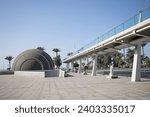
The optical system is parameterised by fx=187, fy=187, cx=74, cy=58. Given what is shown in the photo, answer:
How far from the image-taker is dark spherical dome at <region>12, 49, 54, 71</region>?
187 ft

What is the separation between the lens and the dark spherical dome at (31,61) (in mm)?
56906

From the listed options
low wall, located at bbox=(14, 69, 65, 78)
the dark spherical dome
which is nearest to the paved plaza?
low wall, located at bbox=(14, 69, 65, 78)

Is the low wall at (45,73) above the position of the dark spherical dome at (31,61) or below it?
below

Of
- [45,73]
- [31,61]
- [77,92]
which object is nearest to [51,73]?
[45,73]

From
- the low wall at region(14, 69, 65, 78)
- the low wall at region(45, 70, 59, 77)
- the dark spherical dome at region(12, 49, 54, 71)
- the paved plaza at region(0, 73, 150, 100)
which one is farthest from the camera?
the dark spherical dome at region(12, 49, 54, 71)

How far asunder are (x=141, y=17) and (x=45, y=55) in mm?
44264

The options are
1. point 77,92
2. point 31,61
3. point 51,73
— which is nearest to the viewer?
point 77,92

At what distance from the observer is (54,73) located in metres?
43.4

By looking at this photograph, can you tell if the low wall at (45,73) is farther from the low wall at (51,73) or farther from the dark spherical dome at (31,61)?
the dark spherical dome at (31,61)

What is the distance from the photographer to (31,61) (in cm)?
5700

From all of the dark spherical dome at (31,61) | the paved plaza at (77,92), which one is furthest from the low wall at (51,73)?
the paved plaza at (77,92)

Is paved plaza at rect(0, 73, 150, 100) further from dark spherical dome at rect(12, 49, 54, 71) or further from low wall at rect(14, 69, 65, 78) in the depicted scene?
dark spherical dome at rect(12, 49, 54, 71)

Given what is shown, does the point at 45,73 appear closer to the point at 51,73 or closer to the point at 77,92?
the point at 51,73

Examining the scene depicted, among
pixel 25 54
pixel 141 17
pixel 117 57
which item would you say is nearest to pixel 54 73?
pixel 25 54
